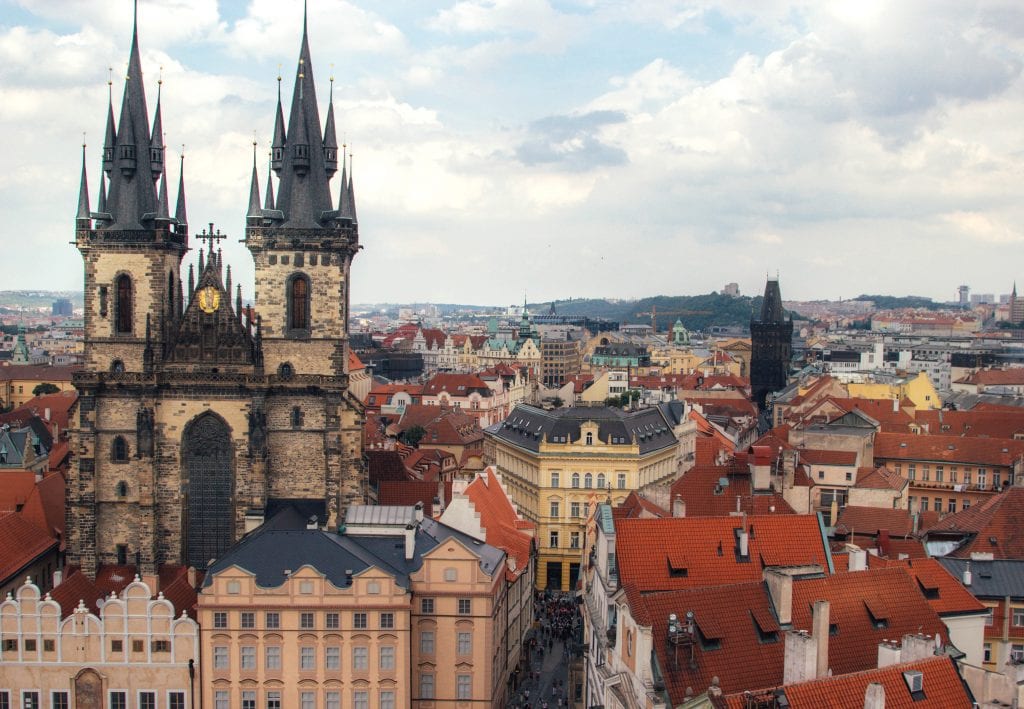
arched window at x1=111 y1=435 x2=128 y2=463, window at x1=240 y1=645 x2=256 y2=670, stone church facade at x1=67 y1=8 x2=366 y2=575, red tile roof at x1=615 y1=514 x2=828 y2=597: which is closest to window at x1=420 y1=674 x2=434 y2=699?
window at x1=240 y1=645 x2=256 y2=670

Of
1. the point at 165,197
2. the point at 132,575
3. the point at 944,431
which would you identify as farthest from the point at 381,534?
the point at 944,431

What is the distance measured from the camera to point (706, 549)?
57625 mm

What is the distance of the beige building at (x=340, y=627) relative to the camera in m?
58.4

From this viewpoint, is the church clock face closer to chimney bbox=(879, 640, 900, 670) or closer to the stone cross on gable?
the stone cross on gable

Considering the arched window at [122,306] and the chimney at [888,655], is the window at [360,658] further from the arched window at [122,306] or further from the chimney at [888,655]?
the arched window at [122,306]

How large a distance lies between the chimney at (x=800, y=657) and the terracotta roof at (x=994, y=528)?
99.7ft

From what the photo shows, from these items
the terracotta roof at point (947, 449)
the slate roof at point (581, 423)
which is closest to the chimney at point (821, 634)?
the slate roof at point (581, 423)

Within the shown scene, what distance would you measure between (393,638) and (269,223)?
33045mm

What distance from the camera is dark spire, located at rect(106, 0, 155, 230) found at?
264 ft

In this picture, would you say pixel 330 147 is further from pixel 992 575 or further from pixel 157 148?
pixel 992 575

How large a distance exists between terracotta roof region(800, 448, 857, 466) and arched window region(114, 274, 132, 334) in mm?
56184

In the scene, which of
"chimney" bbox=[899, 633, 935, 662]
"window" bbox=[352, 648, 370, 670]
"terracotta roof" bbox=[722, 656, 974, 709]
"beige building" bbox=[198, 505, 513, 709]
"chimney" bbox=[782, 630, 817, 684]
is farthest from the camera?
"window" bbox=[352, 648, 370, 670]

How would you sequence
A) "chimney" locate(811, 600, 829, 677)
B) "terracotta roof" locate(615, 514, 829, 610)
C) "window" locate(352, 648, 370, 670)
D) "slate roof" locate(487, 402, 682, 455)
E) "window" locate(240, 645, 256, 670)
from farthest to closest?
"slate roof" locate(487, 402, 682, 455) → "window" locate(352, 648, 370, 670) → "window" locate(240, 645, 256, 670) → "terracotta roof" locate(615, 514, 829, 610) → "chimney" locate(811, 600, 829, 677)

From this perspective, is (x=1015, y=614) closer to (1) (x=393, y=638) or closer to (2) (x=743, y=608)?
(2) (x=743, y=608)
